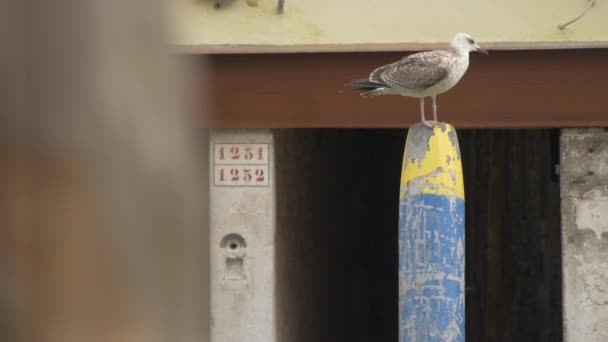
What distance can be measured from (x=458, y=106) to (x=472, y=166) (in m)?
3.84

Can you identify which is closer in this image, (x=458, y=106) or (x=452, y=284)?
(x=452, y=284)

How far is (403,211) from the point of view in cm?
566

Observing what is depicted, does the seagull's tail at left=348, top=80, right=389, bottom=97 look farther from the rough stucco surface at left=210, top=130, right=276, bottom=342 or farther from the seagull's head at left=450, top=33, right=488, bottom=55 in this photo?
the rough stucco surface at left=210, top=130, right=276, bottom=342

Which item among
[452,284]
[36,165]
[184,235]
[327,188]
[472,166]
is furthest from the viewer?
[472,166]

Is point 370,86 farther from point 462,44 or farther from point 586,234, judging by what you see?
point 586,234

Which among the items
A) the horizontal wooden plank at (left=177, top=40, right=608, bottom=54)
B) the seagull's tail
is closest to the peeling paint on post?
the seagull's tail

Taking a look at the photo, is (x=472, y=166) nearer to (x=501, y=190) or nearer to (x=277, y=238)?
(x=501, y=190)

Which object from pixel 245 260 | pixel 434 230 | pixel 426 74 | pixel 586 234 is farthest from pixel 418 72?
pixel 245 260

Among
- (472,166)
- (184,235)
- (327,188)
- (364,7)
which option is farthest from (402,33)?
(184,235)

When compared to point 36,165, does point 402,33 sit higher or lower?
higher

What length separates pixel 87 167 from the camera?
78 centimetres

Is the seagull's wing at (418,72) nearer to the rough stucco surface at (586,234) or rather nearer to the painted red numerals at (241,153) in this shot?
the painted red numerals at (241,153)

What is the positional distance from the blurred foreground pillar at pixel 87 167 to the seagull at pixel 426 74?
4739 millimetres

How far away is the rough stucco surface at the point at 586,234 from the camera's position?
23.4 feet
